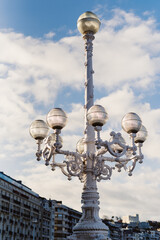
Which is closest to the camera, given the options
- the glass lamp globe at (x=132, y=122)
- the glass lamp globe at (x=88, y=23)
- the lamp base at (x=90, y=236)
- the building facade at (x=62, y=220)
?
the lamp base at (x=90, y=236)

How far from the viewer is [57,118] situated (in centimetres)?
920

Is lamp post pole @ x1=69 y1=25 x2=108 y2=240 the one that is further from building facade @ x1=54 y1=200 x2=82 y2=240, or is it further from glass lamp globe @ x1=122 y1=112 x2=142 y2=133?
Result: building facade @ x1=54 y1=200 x2=82 y2=240

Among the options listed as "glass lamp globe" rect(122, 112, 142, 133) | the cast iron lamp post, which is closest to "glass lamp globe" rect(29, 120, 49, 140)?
the cast iron lamp post

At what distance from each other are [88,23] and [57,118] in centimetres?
373

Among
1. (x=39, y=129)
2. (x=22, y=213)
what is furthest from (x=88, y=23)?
(x=22, y=213)

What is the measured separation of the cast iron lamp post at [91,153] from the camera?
29.8 feet

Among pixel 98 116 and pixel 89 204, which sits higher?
pixel 98 116

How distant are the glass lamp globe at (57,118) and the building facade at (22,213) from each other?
49.4 m

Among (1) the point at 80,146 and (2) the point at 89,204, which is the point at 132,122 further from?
(1) the point at 80,146

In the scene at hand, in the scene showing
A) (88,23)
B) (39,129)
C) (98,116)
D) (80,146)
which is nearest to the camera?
(98,116)

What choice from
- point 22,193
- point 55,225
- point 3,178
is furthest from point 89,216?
point 55,225

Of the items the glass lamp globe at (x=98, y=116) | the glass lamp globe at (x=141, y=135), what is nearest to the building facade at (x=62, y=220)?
the glass lamp globe at (x=141, y=135)

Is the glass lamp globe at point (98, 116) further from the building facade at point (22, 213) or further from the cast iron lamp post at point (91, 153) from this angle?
the building facade at point (22, 213)

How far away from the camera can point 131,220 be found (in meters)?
171
